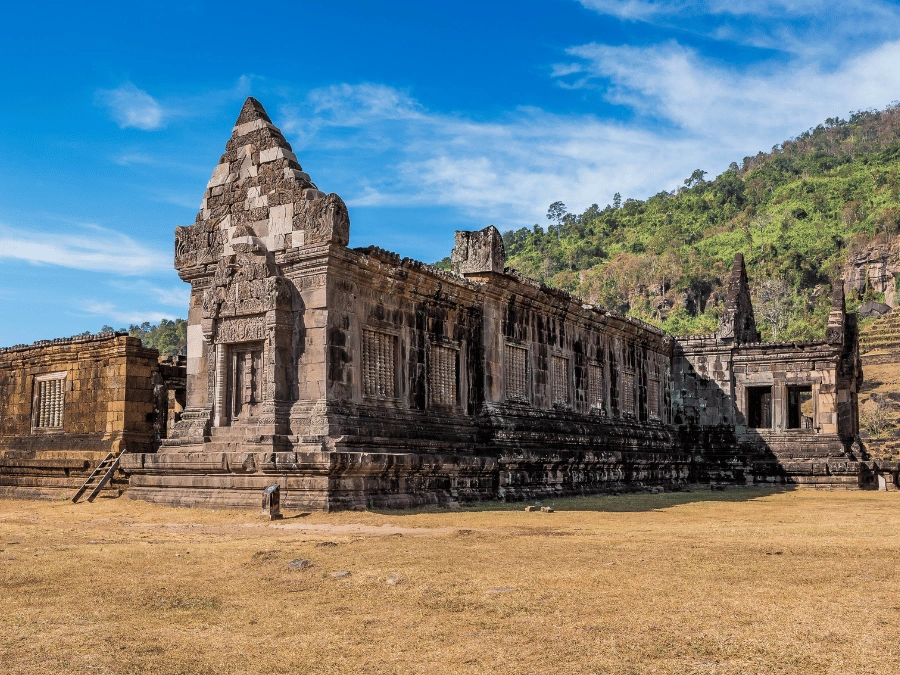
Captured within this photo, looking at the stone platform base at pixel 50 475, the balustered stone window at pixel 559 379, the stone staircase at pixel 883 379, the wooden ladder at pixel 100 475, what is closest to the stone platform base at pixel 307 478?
the wooden ladder at pixel 100 475

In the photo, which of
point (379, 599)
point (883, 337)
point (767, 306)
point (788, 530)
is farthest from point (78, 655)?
point (767, 306)

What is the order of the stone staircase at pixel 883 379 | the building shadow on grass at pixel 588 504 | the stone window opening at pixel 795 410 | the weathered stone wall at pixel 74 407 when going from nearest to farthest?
the building shadow on grass at pixel 588 504, the weathered stone wall at pixel 74 407, the stone window opening at pixel 795 410, the stone staircase at pixel 883 379

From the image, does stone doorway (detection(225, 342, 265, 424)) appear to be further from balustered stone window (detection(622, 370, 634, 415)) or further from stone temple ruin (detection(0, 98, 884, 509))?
balustered stone window (detection(622, 370, 634, 415))

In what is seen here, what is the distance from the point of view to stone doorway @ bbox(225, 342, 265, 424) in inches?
647

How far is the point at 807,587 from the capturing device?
7.51m

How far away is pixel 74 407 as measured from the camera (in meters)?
21.2

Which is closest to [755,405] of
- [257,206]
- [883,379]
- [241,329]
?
[257,206]

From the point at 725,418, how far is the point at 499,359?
13310 millimetres

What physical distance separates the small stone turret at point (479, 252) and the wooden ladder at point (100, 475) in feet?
25.7

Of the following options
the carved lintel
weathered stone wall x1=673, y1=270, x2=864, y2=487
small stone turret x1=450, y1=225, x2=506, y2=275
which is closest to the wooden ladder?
the carved lintel

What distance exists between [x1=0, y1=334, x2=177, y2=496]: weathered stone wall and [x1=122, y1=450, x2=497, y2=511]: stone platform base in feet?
12.2

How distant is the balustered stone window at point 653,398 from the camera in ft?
96.9

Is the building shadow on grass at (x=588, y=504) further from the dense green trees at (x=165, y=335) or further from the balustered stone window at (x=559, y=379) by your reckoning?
the dense green trees at (x=165, y=335)

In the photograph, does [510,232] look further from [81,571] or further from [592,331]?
[81,571]
